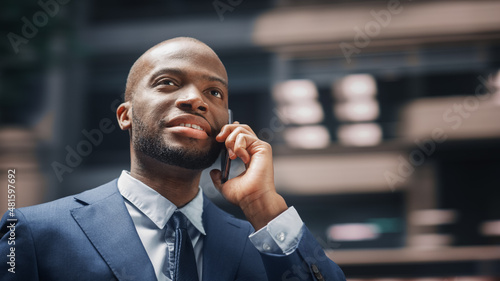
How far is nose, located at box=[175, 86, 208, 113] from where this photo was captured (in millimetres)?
1679

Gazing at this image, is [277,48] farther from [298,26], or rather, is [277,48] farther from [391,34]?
[391,34]

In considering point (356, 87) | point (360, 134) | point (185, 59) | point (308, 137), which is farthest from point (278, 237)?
point (356, 87)

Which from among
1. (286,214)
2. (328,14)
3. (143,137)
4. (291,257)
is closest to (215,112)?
(143,137)

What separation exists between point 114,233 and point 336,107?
15.2 ft

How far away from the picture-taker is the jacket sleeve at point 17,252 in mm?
1409

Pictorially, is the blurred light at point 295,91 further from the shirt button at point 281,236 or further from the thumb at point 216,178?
the shirt button at point 281,236

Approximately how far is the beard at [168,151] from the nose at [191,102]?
4.4 inches

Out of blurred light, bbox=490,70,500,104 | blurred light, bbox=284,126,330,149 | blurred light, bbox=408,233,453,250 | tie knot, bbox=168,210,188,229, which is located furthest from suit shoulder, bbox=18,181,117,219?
blurred light, bbox=490,70,500,104

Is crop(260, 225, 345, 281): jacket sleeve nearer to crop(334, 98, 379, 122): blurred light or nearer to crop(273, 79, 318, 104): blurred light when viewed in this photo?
crop(273, 79, 318, 104): blurred light

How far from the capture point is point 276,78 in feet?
18.4

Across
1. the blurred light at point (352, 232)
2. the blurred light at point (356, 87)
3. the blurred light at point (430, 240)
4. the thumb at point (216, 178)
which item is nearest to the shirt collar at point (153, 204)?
the thumb at point (216, 178)

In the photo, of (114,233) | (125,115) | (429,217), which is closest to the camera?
(114,233)

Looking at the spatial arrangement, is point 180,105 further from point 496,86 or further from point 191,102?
point 496,86

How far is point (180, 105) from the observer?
168 centimetres
